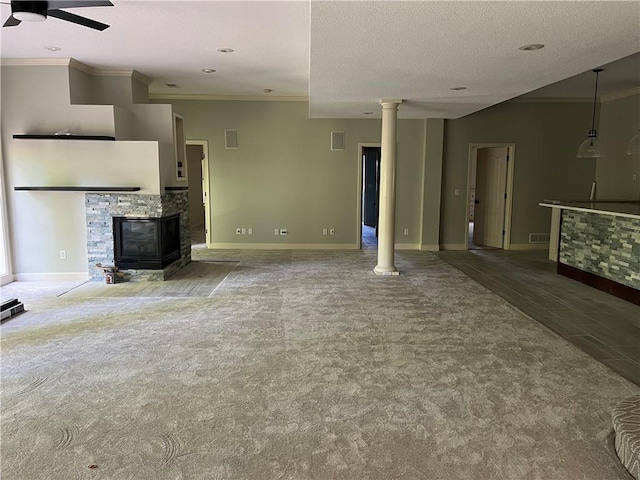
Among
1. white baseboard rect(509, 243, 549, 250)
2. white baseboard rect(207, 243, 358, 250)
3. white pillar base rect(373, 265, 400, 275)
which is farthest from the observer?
white baseboard rect(509, 243, 549, 250)

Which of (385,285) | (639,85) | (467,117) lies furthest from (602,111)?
(385,285)

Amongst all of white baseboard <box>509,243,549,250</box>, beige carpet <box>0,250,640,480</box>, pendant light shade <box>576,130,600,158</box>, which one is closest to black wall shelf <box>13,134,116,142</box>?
beige carpet <box>0,250,640,480</box>

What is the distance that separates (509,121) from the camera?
8.21 m

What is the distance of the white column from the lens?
6.18 metres

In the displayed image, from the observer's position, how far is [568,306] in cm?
476

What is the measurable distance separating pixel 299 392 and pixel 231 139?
6.16m

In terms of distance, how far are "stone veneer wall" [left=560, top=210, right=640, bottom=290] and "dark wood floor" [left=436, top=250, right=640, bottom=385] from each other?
0.27 metres

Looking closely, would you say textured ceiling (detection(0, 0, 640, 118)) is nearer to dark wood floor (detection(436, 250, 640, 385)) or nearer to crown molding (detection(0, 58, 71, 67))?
crown molding (detection(0, 58, 71, 67))

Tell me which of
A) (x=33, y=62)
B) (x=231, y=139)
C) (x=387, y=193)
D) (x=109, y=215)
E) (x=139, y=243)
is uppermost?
(x=33, y=62)

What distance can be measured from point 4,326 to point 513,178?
317 inches

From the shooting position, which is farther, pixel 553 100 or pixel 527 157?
pixel 527 157

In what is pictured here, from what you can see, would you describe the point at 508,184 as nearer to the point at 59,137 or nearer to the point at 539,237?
the point at 539,237

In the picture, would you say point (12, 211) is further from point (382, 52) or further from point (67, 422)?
point (382, 52)

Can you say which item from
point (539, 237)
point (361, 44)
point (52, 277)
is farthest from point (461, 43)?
point (539, 237)
